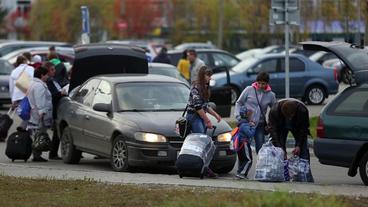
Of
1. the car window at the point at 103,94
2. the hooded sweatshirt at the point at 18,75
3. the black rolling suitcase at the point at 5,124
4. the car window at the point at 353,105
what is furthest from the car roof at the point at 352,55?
the black rolling suitcase at the point at 5,124

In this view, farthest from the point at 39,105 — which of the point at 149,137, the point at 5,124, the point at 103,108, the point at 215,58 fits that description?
the point at 215,58

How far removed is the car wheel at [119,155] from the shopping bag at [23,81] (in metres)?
5.14

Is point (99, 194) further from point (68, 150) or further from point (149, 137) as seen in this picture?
point (68, 150)

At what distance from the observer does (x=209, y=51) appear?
115 ft

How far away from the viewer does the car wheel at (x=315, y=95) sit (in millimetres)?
29219

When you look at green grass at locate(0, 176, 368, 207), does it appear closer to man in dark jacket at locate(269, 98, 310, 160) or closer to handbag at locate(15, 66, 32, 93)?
man in dark jacket at locate(269, 98, 310, 160)

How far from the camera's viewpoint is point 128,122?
48.9ft

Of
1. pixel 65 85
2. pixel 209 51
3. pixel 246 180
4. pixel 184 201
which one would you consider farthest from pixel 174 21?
pixel 184 201

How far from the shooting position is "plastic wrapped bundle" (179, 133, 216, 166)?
1362 centimetres

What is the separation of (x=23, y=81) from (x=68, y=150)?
3747 millimetres

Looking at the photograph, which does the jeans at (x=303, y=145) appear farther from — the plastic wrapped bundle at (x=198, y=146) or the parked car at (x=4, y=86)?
the parked car at (x=4, y=86)

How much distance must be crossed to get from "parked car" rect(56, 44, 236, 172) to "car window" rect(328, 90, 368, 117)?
6.52 feet

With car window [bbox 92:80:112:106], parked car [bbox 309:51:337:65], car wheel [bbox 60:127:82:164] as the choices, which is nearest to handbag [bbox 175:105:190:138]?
car window [bbox 92:80:112:106]

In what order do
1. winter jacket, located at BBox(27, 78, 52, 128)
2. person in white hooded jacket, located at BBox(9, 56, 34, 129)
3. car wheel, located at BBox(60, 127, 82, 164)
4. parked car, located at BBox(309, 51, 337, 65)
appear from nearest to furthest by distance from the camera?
car wheel, located at BBox(60, 127, 82, 164) → winter jacket, located at BBox(27, 78, 52, 128) → person in white hooded jacket, located at BBox(9, 56, 34, 129) → parked car, located at BBox(309, 51, 337, 65)
